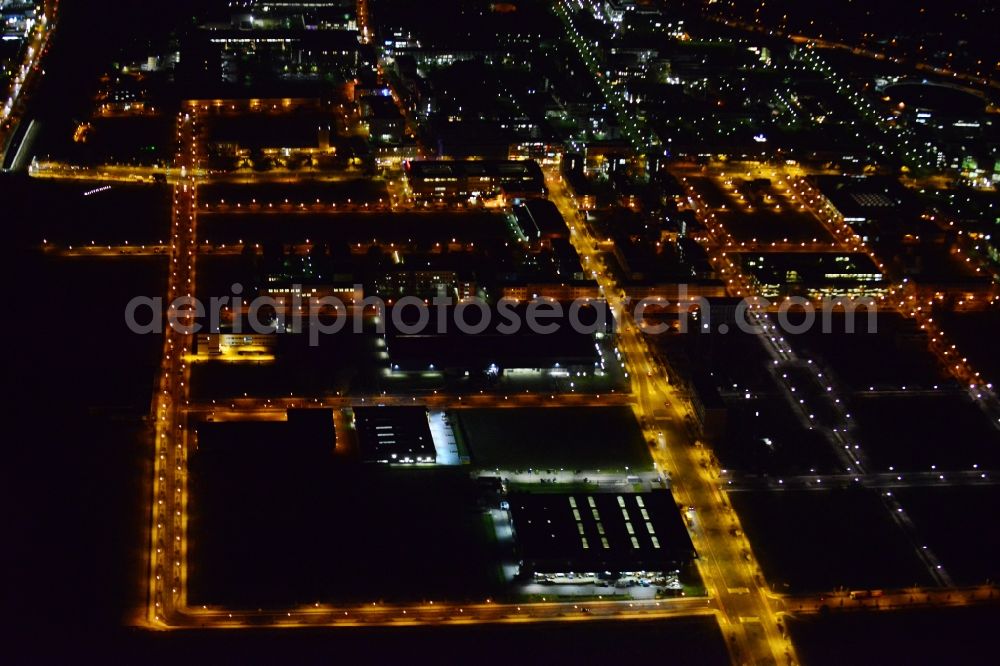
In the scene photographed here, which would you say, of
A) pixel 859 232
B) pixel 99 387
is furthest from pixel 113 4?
pixel 859 232

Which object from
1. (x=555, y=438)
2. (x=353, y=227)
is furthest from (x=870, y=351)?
(x=353, y=227)

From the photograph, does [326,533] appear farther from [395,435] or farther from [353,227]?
[353,227]

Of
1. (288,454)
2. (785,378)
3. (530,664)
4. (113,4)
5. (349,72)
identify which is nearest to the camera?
(530,664)

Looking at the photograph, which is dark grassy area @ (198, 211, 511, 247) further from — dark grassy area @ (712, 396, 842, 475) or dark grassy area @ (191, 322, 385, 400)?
dark grassy area @ (712, 396, 842, 475)

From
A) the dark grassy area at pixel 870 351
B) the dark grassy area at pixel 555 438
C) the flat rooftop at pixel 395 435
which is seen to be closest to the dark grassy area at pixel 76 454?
the flat rooftop at pixel 395 435

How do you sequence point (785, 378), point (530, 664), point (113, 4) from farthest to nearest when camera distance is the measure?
point (113, 4) < point (785, 378) < point (530, 664)

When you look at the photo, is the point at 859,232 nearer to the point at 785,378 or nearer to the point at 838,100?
the point at 785,378
